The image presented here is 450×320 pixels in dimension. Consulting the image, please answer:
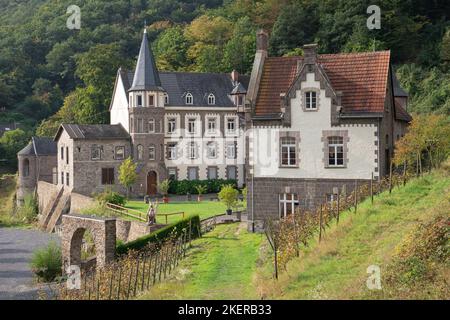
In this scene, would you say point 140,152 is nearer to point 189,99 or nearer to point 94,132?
point 94,132

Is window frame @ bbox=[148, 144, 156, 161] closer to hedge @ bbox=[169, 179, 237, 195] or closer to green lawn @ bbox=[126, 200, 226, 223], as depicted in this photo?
hedge @ bbox=[169, 179, 237, 195]

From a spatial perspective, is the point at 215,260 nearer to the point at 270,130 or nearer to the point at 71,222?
the point at 270,130

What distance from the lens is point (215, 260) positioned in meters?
25.4

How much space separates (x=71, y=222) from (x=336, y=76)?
1479cm

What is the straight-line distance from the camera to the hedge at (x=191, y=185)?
53.6m

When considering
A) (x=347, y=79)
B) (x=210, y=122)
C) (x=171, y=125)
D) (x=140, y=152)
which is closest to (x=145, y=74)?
(x=171, y=125)

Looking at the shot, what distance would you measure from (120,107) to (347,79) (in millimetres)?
31022

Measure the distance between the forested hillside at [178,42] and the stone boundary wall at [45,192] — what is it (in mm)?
12378

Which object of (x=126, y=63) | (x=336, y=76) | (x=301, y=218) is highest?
(x=126, y=63)

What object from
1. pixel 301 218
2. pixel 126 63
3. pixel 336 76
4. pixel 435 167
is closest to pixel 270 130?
pixel 336 76

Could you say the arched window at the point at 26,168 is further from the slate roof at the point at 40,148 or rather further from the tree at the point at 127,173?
the tree at the point at 127,173

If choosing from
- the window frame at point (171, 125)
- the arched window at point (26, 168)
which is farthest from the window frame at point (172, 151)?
the arched window at point (26, 168)

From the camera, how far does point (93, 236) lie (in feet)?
99.6

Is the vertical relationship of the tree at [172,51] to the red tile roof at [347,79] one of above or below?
above
